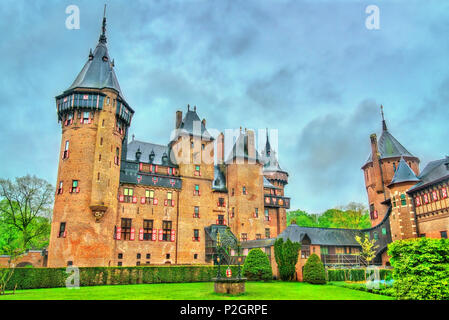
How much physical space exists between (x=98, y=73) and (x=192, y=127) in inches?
537

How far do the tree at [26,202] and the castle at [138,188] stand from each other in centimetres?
1110

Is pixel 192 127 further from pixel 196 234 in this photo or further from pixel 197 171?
pixel 196 234

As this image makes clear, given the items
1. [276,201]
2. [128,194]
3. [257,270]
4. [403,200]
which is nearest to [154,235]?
Result: [128,194]

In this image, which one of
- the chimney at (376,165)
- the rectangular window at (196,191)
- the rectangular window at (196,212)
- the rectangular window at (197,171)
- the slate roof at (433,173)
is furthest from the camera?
the rectangular window at (197,171)

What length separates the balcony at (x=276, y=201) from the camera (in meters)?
48.0

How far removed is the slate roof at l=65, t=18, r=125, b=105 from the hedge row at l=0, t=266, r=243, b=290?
19.9 metres

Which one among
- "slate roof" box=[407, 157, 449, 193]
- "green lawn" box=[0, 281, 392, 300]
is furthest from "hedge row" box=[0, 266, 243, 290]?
"slate roof" box=[407, 157, 449, 193]

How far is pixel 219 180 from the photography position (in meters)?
45.8

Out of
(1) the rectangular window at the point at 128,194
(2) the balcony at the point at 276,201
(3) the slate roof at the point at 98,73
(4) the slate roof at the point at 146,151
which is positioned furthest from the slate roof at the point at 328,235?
(3) the slate roof at the point at 98,73

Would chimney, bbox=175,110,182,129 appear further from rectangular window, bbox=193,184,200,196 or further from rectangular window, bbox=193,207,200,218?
rectangular window, bbox=193,207,200,218

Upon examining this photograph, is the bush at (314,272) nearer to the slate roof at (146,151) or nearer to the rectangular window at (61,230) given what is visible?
the slate roof at (146,151)

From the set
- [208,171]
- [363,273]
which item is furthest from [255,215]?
[363,273]

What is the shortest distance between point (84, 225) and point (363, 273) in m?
27.0
